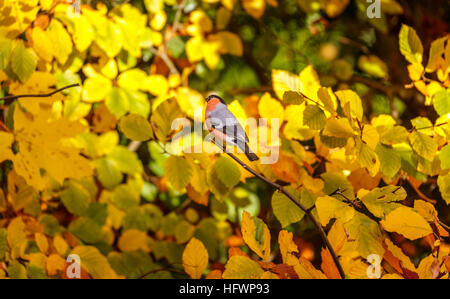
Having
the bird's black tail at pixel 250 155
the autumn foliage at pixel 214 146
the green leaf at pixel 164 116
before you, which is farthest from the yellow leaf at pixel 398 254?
the green leaf at pixel 164 116

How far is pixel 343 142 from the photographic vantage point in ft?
2.05

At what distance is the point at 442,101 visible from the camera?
2.17ft

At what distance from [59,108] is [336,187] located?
0.55m

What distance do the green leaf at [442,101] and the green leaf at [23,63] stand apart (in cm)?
62

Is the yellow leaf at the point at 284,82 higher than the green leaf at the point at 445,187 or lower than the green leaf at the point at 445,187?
higher

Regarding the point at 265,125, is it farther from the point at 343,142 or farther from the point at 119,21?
the point at 119,21

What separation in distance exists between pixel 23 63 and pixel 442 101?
643 mm

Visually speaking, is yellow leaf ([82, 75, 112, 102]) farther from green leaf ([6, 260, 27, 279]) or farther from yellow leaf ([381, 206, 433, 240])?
yellow leaf ([381, 206, 433, 240])

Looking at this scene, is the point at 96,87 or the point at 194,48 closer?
the point at 96,87

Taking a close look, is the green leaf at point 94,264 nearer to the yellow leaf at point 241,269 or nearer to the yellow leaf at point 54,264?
the yellow leaf at point 54,264

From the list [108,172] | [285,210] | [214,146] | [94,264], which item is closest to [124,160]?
[108,172]

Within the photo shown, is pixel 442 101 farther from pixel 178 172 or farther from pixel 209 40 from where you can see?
pixel 209 40

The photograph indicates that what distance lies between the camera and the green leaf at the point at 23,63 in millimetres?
721
